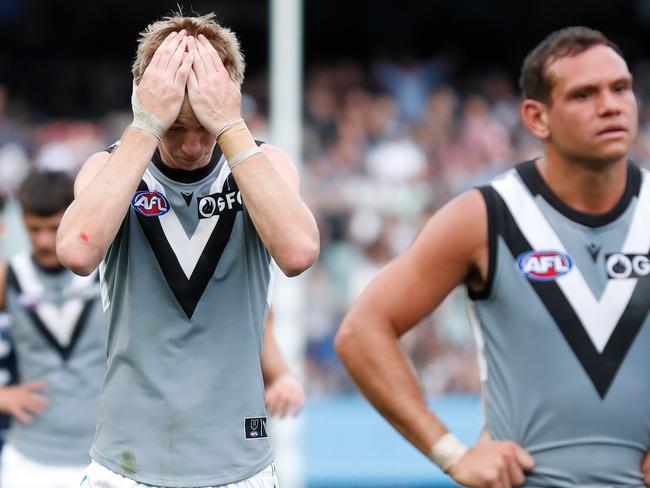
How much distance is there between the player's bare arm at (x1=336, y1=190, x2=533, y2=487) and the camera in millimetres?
4078

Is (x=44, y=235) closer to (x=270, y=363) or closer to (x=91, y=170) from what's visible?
(x=270, y=363)

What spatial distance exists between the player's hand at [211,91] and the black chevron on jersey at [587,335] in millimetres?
993

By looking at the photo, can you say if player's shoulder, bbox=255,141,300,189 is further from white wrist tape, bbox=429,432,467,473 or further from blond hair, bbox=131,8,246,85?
white wrist tape, bbox=429,432,467,473

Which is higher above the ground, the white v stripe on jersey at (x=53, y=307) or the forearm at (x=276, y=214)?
the forearm at (x=276, y=214)

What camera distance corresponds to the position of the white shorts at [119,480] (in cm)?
388

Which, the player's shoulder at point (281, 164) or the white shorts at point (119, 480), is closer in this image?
the white shorts at point (119, 480)

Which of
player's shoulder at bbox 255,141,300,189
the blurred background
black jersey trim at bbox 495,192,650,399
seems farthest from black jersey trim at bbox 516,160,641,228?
the blurred background

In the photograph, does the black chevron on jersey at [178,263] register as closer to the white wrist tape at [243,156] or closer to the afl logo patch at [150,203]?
the afl logo patch at [150,203]

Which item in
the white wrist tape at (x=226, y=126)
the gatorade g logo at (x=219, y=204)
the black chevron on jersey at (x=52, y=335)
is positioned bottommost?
the black chevron on jersey at (x=52, y=335)

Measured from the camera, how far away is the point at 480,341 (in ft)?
13.7

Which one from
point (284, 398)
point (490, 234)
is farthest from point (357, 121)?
point (490, 234)

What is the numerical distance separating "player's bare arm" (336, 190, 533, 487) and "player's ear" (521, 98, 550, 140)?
0.34 meters

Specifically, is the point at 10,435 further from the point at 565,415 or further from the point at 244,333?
the point at 565,415

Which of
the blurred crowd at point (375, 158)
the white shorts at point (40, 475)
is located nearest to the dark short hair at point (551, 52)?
the white shorts at point (40, 475)
